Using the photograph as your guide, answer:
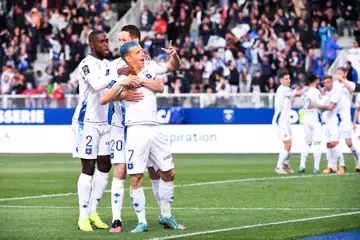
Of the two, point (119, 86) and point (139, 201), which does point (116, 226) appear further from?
point (119, 86)

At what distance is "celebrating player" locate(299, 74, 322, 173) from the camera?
2411 cm

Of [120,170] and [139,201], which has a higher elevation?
[120,170]

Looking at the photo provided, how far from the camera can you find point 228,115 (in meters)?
33.2

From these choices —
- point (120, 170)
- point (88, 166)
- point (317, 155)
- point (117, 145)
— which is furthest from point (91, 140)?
point (317, 155)

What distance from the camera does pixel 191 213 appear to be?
49.7 ft

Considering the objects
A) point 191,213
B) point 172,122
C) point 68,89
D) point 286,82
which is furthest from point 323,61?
point 191,213

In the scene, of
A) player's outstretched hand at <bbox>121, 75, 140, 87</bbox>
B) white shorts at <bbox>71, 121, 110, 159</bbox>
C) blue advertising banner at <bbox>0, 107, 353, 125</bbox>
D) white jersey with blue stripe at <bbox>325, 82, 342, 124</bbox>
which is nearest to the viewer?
player's outstretched hand at <bbox>121, 75, 140, 87</bbox>

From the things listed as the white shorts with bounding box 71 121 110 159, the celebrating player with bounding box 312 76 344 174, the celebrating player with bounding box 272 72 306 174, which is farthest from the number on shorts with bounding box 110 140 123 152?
the celebrating player with bounding box 272 72 306 174

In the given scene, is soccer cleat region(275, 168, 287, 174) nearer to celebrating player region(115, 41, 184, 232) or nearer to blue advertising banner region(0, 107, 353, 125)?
blue advertising banner region(0, 107, 353, 125)

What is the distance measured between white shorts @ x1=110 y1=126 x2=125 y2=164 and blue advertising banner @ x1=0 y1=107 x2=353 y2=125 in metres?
19.6

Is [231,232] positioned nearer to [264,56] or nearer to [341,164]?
[341,164]

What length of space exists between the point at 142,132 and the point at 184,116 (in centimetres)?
2060

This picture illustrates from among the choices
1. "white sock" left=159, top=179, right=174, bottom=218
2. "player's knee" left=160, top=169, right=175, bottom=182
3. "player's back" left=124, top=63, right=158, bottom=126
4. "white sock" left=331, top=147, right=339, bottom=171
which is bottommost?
"white sock" left=331, top=147, right=339, bottom=171

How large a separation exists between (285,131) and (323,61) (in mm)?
11288
